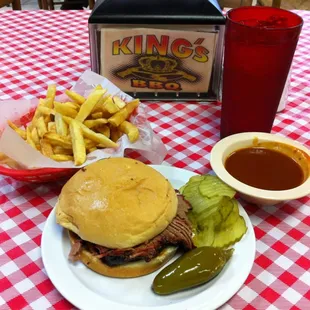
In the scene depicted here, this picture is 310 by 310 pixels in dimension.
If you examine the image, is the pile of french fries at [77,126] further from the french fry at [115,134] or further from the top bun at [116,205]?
the top bun at [116,205]

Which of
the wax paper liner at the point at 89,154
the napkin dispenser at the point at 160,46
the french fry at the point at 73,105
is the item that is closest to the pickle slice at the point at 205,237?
the wax paper liner at the point at 89,154

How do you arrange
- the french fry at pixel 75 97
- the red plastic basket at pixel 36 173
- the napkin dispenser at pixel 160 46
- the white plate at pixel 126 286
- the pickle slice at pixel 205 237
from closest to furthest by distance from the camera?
the white plate at pixel 126 286 < the pickle slice at pixel 205 237 < the red plastic basket at pixel 36 173 < the french fry at pixel 75 97 < the napkin dispenser at pixel 160 46

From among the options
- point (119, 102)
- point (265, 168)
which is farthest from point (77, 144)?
point (265, 168)

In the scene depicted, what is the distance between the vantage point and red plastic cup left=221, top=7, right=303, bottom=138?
1.31 metres

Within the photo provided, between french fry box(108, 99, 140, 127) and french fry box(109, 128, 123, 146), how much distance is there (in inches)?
1.7

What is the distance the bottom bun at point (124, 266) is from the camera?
1.03 meters

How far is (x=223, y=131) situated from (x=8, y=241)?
0.81m

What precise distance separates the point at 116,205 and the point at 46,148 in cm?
37

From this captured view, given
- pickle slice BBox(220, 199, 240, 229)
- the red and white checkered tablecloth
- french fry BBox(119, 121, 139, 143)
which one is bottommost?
the red and white checkered tablecloth

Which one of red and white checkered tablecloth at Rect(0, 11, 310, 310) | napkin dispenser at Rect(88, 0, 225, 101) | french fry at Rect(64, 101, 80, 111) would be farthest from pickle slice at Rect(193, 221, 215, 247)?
napkin dispenser at Rect(88, 0, 225, 101)

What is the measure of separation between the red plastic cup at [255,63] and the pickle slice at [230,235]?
467mm

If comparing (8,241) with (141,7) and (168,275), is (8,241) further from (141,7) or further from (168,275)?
(141,7)

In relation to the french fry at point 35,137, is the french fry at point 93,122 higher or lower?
higher

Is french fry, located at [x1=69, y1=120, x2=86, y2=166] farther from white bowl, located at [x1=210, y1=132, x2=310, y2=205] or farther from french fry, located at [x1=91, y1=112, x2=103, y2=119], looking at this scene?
white bowl, located at [x1=210, y1=132, x2=310, y2=205]
